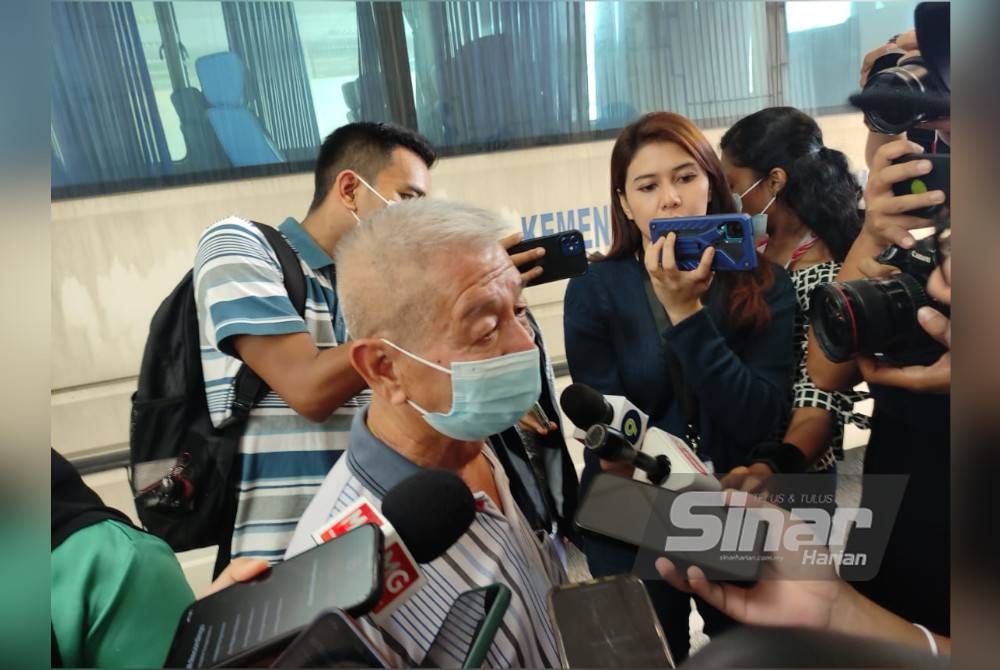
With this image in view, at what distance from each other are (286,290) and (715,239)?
2.51ft

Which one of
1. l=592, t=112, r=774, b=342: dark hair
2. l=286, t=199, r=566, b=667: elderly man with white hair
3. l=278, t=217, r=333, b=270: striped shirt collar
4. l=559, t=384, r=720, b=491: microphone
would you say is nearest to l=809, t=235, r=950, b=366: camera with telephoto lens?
l=592, t=112, r=774, b=342: dark hair

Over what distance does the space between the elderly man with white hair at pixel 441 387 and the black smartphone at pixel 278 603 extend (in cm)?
9

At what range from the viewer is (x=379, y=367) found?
143 cm

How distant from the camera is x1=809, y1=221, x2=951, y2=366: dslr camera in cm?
149

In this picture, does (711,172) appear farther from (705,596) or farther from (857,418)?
(705,596)

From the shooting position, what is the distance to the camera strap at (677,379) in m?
1.53

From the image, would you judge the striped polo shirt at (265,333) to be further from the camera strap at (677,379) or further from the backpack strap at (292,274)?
the camera strap at (677,379)

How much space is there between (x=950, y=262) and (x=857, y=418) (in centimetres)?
32

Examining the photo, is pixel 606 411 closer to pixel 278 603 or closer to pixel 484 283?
pixel 484 283

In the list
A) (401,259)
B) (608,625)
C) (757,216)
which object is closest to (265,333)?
(401,259)

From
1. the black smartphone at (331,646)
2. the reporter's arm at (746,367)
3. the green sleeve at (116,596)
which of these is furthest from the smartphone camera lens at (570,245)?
the green sleeve at (116,596)

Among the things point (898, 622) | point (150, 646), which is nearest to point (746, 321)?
point (898, 622)

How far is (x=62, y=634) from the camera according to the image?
1.49 m

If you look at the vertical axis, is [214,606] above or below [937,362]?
below
